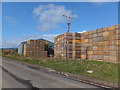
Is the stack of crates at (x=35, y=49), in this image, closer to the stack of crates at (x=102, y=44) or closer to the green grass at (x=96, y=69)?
the stack of crates at (x=102, y=44)

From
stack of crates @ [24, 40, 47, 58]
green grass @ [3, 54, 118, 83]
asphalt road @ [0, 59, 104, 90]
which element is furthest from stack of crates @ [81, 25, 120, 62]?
stack of crates @ [24, 40, 47, 58]

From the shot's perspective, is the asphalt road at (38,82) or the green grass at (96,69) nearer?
the asphalt road at (38,82)

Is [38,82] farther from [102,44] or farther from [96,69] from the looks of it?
[102,44]

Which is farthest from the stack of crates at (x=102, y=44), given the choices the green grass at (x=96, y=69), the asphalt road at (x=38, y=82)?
the asphalt road at (x=38, y=82)

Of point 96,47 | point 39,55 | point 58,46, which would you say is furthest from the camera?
point 39,55

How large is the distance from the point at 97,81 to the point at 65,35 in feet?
51.7

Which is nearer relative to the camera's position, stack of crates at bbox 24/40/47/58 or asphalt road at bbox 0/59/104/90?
asphalt road at bbox 0/59/104/90

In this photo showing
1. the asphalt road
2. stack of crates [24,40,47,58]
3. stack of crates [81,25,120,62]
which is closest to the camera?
the asphalt road

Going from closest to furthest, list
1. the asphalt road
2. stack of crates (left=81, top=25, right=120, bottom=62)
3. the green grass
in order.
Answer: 1. the asphalt road
2. the green grass
3. stack of crates (left=81, top=25, right=120, bottom=62)

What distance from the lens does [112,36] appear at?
1552 cm

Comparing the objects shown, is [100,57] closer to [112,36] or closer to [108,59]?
[108,59]

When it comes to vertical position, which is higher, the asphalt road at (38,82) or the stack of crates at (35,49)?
the stack of crates at (35,49)

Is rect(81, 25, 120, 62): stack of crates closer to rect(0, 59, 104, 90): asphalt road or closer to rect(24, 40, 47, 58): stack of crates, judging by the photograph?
rect(0, 59, 104, 90): asphalt road

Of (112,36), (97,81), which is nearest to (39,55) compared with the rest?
(112,36)
